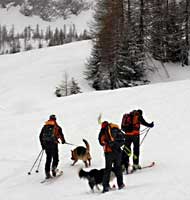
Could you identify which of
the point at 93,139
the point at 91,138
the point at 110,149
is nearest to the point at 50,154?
the point at 110,149

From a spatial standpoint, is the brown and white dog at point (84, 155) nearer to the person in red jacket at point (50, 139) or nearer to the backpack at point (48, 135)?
the person in red jacket at point (50, 139)

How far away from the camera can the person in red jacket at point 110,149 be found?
8.45 meters

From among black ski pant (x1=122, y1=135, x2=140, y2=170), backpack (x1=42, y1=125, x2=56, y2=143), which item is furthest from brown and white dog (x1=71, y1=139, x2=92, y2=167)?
black ski pant (x1=122, y1=135, x2=140, y2=170)

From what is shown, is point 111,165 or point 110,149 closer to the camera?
point 110,149

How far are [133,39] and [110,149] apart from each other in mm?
27698

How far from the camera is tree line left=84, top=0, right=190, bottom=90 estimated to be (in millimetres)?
33406

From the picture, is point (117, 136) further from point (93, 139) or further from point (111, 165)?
point (93, 139)

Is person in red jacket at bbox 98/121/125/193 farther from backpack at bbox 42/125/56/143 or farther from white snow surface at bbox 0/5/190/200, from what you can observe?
backpack at bbox 42/125/56/143

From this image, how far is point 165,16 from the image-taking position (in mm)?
39438

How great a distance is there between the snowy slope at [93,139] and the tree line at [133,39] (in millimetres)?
2842

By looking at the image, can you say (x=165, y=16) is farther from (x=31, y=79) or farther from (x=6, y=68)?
(x=6, y=68)

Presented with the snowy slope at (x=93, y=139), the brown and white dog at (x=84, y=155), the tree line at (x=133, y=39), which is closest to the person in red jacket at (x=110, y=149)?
the snowy slope at (x=93, y=139)

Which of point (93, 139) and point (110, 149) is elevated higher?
point (110, 149)

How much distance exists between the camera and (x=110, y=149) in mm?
8492
